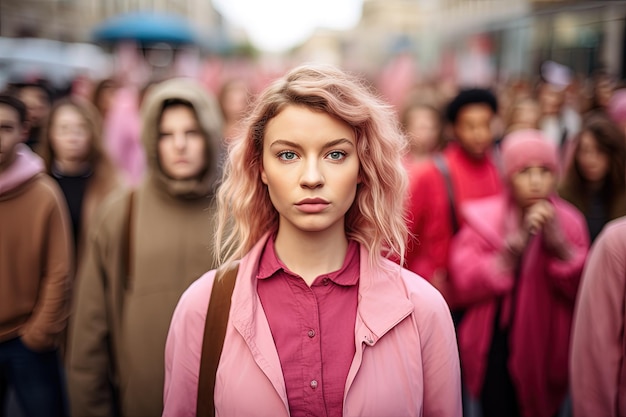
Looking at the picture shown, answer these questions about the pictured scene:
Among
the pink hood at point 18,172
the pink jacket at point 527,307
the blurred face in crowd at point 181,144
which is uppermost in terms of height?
the blurred face in crowd at point 181,144

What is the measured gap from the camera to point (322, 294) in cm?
207

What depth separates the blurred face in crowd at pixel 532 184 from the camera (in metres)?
3.48

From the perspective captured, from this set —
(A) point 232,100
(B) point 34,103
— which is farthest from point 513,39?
(B) point 34,103

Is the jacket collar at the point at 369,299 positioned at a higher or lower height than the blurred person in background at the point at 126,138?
lower

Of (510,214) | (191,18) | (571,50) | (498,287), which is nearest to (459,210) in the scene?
(510,214)

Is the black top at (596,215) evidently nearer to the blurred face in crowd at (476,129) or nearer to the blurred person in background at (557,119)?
the blurred face in crowd at (476,129)

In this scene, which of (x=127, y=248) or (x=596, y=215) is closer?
(x=127, y=248)

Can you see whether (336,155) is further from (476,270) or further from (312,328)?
(476,270)

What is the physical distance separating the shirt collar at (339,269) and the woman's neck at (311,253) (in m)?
0.03

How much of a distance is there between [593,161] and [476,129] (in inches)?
32.4

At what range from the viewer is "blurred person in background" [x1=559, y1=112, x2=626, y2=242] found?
4277 mm

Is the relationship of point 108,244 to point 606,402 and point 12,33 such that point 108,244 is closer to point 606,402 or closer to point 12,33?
point 606,402

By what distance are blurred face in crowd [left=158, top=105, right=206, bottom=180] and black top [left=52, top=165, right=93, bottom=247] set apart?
168 centimetres

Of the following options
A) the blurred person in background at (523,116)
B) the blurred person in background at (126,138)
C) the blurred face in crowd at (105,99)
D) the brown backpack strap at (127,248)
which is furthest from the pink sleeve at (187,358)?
the blurred face in crowd at (105,99)
